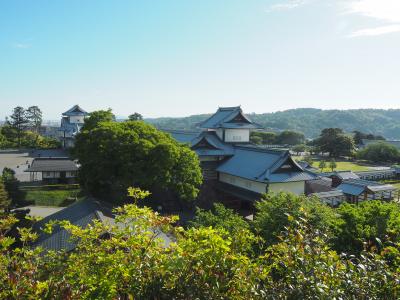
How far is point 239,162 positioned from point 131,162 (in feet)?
29.5

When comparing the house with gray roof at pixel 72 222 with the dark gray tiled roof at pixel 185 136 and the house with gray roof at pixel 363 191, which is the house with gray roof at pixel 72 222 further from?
the house with gray roof at pixel 363 191

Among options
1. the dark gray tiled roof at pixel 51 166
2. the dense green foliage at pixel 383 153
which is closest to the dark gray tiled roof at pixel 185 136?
the dark gray tiled roof at pixel 51 166

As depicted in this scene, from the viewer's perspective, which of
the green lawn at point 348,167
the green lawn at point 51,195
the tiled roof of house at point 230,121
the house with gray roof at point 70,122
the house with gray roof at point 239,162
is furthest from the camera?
the house with gray roof at point 70,122

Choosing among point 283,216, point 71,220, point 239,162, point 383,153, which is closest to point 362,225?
point 283,216

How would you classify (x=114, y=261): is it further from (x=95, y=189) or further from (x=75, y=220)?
(x=95, y=189)

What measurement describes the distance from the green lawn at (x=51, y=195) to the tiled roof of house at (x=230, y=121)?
42.1 feet

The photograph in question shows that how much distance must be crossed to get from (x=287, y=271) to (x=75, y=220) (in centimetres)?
1325

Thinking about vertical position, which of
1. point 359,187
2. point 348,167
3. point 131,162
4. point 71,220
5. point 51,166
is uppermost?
point 131,162

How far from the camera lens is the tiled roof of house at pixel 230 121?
28.8 meters

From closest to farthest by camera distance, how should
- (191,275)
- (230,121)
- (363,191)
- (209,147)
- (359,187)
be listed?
(191,275) < (209,147) < (363,191) < (230,121) < (359,187)

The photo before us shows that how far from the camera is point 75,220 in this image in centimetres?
1493

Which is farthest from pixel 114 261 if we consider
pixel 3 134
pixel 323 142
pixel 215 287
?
pixel 3 134

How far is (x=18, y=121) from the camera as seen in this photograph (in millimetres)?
62969

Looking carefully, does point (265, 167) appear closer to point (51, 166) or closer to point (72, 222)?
point (72, 222)
